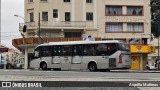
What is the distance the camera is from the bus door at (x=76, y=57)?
134 feet

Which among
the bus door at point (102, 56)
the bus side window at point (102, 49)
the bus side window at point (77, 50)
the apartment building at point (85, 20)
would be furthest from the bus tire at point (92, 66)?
the apartment building at point (85, 20)

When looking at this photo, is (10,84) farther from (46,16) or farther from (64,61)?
(46,16)

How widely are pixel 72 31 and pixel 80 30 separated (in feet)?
3.97

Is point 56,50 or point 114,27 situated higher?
point 114,27

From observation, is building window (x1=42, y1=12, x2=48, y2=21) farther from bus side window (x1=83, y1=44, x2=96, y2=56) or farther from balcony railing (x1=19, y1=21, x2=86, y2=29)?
bus side window (x1=83, y1=44, x2=96, y2=56)

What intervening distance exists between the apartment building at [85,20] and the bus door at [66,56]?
70.6 feet

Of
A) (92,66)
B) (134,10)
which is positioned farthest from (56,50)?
(134,10)

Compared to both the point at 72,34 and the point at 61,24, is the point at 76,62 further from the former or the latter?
the point at 72,34

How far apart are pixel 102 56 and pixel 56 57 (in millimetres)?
5307

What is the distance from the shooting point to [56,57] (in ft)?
140

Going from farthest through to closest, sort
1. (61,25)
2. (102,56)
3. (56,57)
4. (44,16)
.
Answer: (44,16) → (61,25) → (56,57) → (102,56)

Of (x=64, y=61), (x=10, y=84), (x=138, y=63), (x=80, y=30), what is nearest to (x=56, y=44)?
(x=64, y=61)

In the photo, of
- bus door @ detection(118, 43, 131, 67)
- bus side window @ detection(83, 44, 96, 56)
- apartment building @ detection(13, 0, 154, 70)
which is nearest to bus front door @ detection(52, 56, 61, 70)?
bus side window @ detection(83, 44, 96, 56)

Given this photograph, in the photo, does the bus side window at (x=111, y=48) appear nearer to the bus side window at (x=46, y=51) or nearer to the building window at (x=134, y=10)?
the bus side window at (x=46, y=51)
